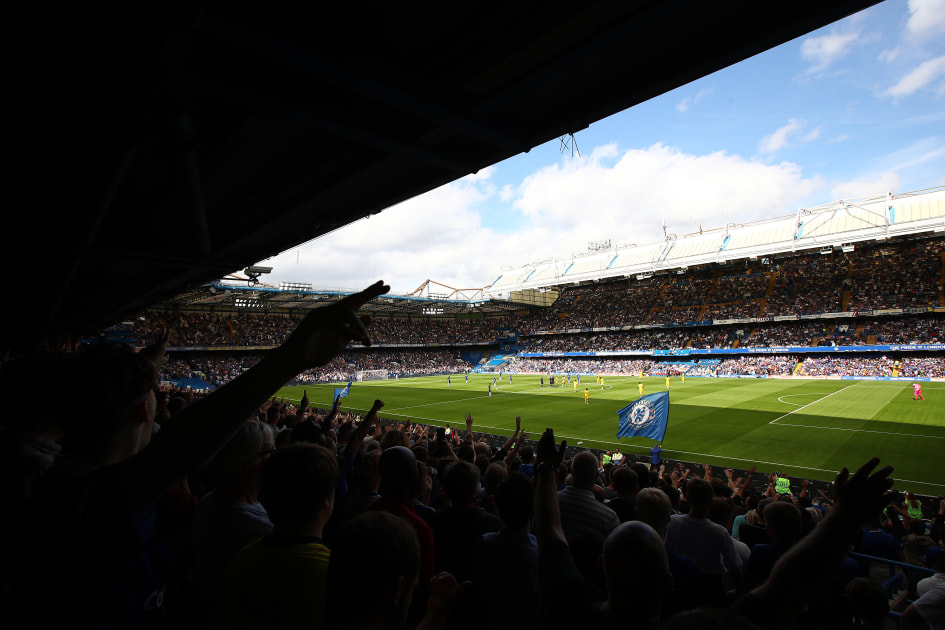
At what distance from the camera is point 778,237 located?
45.9 meters

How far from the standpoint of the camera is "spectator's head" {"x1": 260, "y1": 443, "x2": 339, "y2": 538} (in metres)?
1.97

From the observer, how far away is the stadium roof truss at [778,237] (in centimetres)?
3872

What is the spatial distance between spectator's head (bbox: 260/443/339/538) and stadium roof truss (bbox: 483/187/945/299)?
4968 cm

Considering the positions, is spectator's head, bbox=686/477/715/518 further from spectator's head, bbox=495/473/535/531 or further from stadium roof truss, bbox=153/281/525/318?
stadium roof truss, bbox=153/281/525/318

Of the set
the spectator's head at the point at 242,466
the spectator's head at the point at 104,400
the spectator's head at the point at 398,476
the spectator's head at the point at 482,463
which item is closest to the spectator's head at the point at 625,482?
the spectator's head at the point at 482,463

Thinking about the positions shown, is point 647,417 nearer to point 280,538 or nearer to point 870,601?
point 870,601

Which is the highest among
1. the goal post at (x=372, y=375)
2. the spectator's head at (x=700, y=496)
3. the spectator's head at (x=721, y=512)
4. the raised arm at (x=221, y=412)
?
the raised arm at (x=221, y=412)

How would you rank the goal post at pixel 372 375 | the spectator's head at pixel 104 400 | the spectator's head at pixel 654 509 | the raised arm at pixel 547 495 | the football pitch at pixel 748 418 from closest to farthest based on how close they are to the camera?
the spectator's head at pixel 104 400 → the raised arm at pixel 547 495 → the spectator's head at pixel 654 509 → the football pitch at pixel 748 418 → the goal post at pixel 372 375

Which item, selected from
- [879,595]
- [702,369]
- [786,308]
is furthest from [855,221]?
[879,595]

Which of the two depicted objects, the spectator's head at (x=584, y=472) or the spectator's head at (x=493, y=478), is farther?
the spectator's head at (x=493, y=478)

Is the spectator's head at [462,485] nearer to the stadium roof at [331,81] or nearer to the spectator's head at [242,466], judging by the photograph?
the spectator's head at [242,466]

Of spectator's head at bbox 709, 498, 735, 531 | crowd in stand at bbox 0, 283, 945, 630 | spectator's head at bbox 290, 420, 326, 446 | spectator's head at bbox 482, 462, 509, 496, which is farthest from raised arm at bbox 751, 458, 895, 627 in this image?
spectator's head at bbox 290, 420, 326, 446

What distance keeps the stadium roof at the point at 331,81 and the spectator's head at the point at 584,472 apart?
2.78 metres

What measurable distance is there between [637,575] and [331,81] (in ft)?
Result: 10.3
